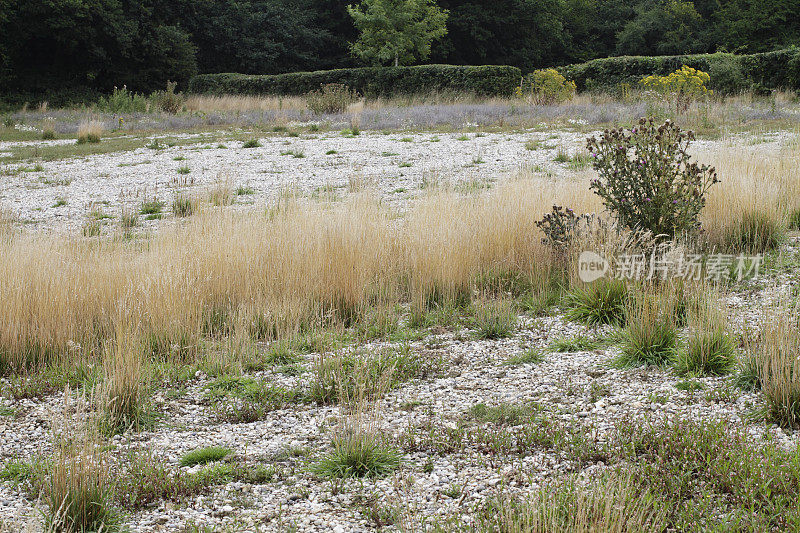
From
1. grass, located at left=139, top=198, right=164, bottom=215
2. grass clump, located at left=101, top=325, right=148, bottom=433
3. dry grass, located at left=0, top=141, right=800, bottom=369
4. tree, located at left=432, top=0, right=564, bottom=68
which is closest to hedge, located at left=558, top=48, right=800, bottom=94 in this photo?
dry grass, located at left=0, top=141, right=800, bottom=369

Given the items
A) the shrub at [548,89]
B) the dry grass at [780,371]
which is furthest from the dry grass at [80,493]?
the shrub at [548,89]

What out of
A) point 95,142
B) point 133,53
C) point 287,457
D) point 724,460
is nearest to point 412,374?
point 287,457

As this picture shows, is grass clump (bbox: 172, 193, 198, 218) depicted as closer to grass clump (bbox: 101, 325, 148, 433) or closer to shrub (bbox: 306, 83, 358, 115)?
grass clump (bbox: 101, 325, 148, 433)

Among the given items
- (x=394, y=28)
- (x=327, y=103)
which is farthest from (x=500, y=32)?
(x=327, y=103)

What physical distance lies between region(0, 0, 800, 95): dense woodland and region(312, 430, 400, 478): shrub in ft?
111

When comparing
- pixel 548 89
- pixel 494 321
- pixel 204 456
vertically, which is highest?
pixel 548 89

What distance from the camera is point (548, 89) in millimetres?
24047

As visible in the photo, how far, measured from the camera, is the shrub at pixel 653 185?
6031mm

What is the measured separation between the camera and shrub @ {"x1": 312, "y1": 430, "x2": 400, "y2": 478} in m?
3.27

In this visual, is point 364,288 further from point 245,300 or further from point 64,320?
point 64,320

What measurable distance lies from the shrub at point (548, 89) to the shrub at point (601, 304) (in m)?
19.1

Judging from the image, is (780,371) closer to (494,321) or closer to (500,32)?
(494,321)

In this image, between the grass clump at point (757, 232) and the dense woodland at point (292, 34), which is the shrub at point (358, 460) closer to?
the grass clump at point (757, 232)

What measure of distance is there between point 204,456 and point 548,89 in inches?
897
